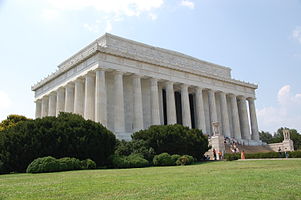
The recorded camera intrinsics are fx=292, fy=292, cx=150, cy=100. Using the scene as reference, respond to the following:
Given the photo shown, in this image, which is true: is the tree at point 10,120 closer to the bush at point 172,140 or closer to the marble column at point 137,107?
the marble column at point 137,107

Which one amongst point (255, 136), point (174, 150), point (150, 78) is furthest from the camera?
point (255, 136)

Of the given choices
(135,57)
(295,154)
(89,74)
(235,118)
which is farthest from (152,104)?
(295,154)

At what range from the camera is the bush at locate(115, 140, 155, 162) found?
3372cm

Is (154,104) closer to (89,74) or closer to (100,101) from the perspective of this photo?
(100,101)

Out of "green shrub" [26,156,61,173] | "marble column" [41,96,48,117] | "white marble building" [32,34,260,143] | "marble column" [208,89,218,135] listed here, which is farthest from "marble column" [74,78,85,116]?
"marble column" [208,89,218,135]

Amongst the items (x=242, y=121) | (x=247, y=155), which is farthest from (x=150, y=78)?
(x=242, y=121)

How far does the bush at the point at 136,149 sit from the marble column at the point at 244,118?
4171 cm

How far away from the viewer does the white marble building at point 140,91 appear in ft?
163

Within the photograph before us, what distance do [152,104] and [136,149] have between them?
67.5 ft

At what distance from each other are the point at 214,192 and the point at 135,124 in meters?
40.0

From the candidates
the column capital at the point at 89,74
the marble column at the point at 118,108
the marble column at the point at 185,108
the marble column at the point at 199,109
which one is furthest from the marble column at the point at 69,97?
the marble column at the point at 199,109

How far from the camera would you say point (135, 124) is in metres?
50.8

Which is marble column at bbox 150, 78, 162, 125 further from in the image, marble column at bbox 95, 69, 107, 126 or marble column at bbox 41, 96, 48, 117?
marble column at bbox 41, 96, 48, 117

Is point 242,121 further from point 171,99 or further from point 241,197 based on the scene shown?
point 241,197
